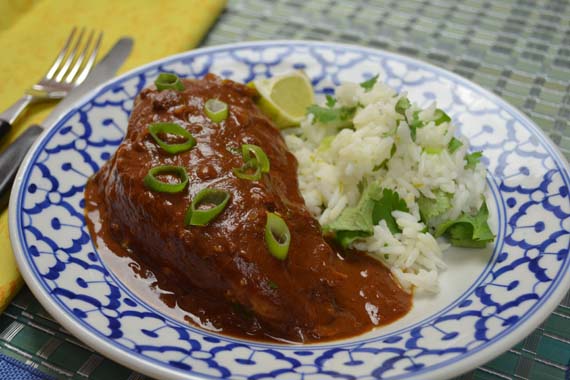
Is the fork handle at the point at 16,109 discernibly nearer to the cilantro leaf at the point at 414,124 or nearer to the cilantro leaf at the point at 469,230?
the cilantro leaf at the point at 414,124

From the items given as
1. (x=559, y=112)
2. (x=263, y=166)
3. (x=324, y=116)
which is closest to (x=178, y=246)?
(x=263, y=166)

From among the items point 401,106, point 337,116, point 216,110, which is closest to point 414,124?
point 401,106

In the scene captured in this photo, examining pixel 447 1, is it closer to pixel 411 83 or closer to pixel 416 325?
pixel 411 83

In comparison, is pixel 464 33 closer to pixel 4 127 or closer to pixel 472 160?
pixel 472 160

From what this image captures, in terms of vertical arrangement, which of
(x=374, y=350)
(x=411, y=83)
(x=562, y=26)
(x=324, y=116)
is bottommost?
(x=374, y=350)

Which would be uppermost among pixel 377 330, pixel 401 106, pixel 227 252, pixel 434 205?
pixel 401 106

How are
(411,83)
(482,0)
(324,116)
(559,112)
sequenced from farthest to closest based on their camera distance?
1. (482,0)
2. (559,112)
3. (411,83)
4. (324,116)
